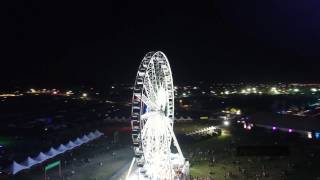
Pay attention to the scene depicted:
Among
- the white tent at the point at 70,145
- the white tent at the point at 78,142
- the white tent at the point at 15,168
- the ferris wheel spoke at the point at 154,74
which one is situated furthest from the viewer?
the white tent at the point at 78,142

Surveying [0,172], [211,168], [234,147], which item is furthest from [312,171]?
[0,172]

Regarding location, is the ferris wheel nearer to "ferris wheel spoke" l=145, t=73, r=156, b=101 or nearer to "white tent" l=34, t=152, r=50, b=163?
"ferris wheel spoke" l=145, t=73, r=156, b=101

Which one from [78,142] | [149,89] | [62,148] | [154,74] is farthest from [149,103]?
[78,142]

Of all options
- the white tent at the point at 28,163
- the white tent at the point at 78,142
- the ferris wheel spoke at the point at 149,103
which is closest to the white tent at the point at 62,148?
the white tent at the point at 78,142

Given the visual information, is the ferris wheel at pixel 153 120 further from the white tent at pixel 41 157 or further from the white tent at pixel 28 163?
the white tent at pixel 41 157

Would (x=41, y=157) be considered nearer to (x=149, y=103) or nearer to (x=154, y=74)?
(x=149, y=103)

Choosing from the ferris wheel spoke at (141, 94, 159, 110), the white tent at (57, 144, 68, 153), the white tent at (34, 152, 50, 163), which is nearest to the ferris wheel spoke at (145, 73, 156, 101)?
the ferris wheel spoke at (141, 94, 159, 110)

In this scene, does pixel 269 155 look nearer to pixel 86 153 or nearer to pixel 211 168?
pixel 211 168

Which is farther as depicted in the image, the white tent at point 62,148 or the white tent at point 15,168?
the white tent at point 62,148
